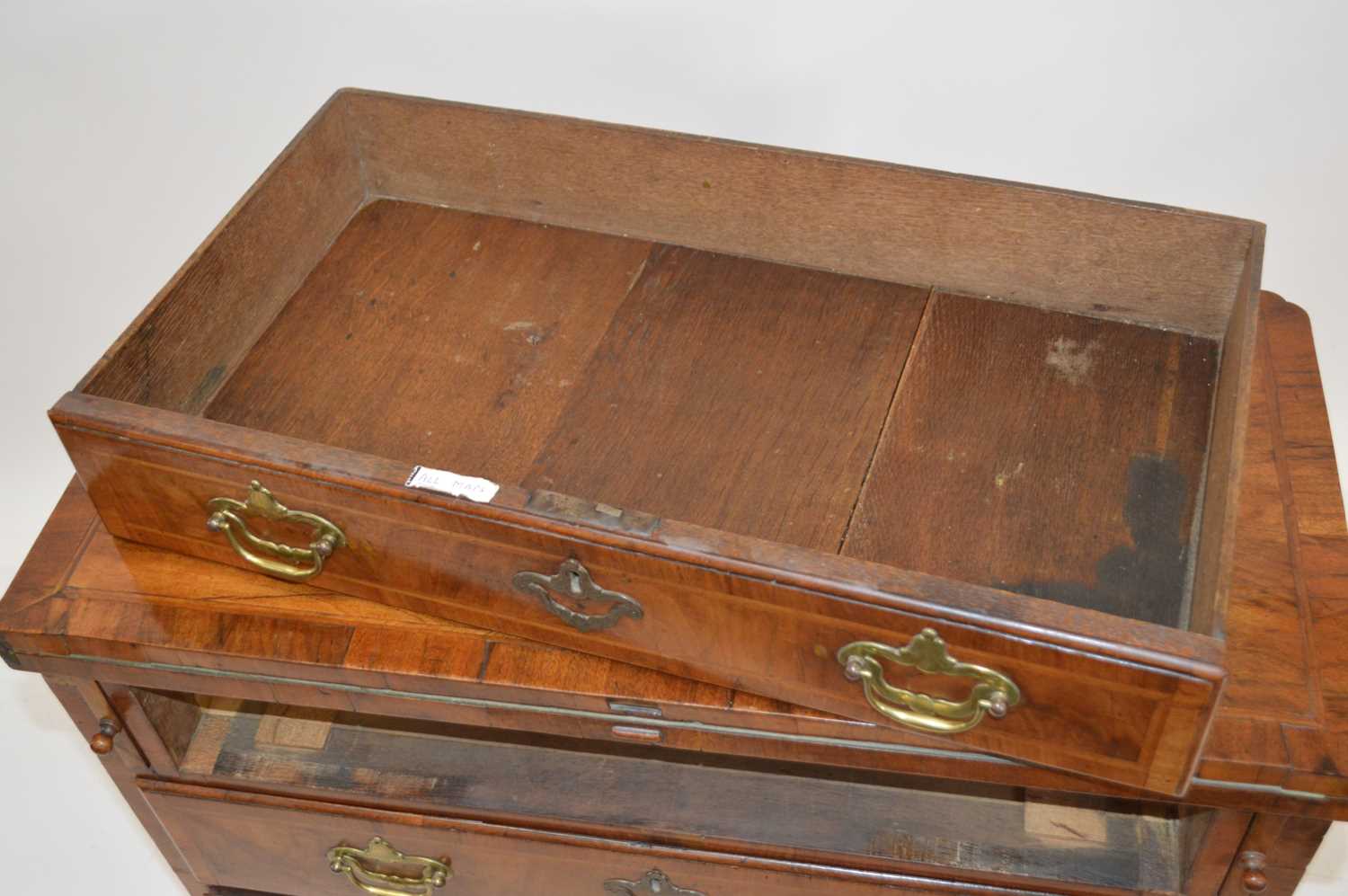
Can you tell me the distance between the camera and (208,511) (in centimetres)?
171

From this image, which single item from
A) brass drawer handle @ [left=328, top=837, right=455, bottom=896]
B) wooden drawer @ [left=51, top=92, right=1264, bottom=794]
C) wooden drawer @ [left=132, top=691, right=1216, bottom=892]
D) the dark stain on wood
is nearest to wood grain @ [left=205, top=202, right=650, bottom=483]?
wooden drawer @ [left=51, top=92, right=1264, bottom=794]

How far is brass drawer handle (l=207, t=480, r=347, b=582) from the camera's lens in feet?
5.44

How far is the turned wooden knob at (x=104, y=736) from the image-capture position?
1841mm

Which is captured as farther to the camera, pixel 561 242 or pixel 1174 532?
pixel 561 242

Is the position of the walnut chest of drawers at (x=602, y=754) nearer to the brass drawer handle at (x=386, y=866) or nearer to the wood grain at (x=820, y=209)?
the brass drawer handle at (x=386, y=866)

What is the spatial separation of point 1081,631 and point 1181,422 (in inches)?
23.4

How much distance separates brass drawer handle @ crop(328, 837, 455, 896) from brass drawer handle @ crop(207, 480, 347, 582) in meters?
0.38

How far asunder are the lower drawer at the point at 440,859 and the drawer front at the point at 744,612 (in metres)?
0.30

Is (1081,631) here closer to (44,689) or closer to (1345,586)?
(1345,586)

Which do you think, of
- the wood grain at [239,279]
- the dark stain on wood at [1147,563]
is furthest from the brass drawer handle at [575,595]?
the wood grain at [239,279]

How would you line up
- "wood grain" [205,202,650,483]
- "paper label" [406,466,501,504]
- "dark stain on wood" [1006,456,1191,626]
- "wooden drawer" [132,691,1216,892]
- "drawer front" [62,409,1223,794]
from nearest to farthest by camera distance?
"drawer front" [62,409,1223,794]
"paper label" [406,466,501,504]
"dark stain on wood" [1006,456,1191,626]
"wooden drawer" [132,691,1216,892]
"wood grain" [205,202,650,483]

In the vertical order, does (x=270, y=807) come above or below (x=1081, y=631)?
below

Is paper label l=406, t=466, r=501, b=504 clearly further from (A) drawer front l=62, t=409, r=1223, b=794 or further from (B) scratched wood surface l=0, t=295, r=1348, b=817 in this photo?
(B) scratched wood surface l=0, t=295, r=1348, b=817

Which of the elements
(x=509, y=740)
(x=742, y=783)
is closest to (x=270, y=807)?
(x=509, y=740)
